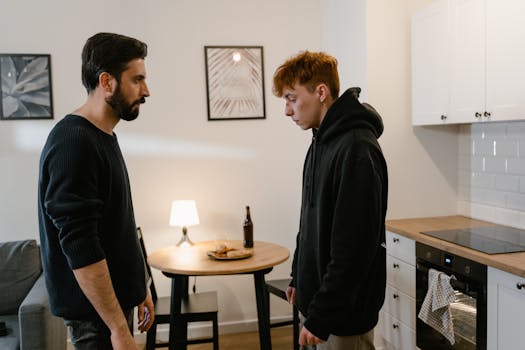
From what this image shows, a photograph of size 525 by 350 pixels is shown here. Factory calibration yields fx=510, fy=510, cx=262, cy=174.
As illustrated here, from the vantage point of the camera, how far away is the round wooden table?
2.80m

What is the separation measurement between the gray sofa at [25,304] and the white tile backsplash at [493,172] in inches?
102

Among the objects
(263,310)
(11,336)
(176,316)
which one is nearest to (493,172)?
(263,310)

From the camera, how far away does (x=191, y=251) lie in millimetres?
3248

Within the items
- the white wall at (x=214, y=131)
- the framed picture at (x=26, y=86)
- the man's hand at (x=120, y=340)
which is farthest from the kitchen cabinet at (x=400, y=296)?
the framed picture at (x=26, y=86)

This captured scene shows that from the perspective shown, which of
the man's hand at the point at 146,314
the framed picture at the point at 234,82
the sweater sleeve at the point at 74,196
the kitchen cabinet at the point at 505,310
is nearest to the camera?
the sweater sleeve at the point at 74,196

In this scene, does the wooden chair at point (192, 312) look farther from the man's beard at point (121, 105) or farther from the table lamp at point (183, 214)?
the man's beard at point (121, 105)

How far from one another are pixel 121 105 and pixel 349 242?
0.83m

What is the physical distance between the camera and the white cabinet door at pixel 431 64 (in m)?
2.96

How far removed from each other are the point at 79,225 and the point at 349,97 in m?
0.95

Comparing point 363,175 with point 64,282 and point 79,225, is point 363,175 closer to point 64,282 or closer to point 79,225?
point 79,225

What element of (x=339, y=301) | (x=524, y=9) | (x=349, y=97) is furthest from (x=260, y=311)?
(x=524, y=9)

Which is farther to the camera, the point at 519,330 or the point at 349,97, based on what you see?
the point at 519,330

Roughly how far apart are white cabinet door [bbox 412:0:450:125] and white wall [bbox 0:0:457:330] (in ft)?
0.31

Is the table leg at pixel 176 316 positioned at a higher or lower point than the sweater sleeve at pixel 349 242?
lower
